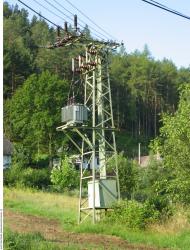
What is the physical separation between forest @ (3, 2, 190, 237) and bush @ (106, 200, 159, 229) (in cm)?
7

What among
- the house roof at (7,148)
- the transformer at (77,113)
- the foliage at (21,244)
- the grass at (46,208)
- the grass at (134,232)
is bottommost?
the grass at (134,232)

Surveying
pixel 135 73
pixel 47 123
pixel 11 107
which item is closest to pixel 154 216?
pixel 47 123

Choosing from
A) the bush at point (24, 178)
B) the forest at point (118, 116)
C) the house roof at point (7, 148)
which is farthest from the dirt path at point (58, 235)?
the house roof at point (7, 148)

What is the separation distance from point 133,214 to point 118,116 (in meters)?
73.3

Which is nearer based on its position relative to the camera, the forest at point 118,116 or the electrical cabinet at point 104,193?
the forest at point 118,116

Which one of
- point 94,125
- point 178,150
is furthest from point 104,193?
point 178,150

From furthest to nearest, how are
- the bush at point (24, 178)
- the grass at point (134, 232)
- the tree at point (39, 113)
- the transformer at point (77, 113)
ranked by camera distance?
the tree at point (39, 113), the bush at point (24, 178), the transformer at point (77, 113), the grass at point (134, 232)

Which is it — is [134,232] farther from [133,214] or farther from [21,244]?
[21,244]

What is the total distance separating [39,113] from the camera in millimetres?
65188

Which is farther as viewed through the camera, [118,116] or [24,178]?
[118,116]

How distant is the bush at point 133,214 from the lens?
20219 millimetres

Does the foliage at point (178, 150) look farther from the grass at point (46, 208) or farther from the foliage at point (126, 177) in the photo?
the foliage at point (126, 177)

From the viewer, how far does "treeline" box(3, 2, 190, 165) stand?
65375mm

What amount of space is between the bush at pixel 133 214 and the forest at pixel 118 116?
75mm
